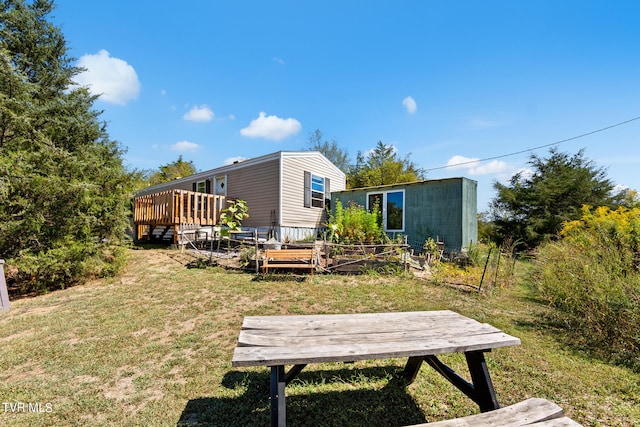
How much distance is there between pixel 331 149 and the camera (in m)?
30.4

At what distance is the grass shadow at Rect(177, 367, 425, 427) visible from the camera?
2279 millimetres

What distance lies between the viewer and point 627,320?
3502 mm

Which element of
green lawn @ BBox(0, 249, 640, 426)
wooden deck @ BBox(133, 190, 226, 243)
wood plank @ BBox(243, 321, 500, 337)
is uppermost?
wooden deck @ BBox(133, 190, 226, 243)

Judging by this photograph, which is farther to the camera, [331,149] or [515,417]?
[331,149]

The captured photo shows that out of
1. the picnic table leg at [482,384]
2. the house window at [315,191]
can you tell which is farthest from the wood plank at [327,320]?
the house window at [315,191]

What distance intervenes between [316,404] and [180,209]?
10269 millimetres

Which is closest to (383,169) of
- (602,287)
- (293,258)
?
(293,258)

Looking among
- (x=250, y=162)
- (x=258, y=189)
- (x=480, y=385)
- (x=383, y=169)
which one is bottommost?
(x=480, y=385)

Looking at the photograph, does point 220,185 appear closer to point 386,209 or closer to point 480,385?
point 386,209

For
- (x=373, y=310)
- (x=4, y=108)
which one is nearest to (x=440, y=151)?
(x=373, y=310)

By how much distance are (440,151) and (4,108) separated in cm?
2006

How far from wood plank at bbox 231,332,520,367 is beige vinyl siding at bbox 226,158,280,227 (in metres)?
10.0

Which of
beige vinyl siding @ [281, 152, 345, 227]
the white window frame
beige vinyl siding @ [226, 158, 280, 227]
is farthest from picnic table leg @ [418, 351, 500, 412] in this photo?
beige vinyl siding @ [226, 158, 280, 227]

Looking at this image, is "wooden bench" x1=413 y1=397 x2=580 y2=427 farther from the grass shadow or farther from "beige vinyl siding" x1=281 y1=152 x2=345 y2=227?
"beige vinyl siding" x1=281 y1=152 x2=345 y2=227
